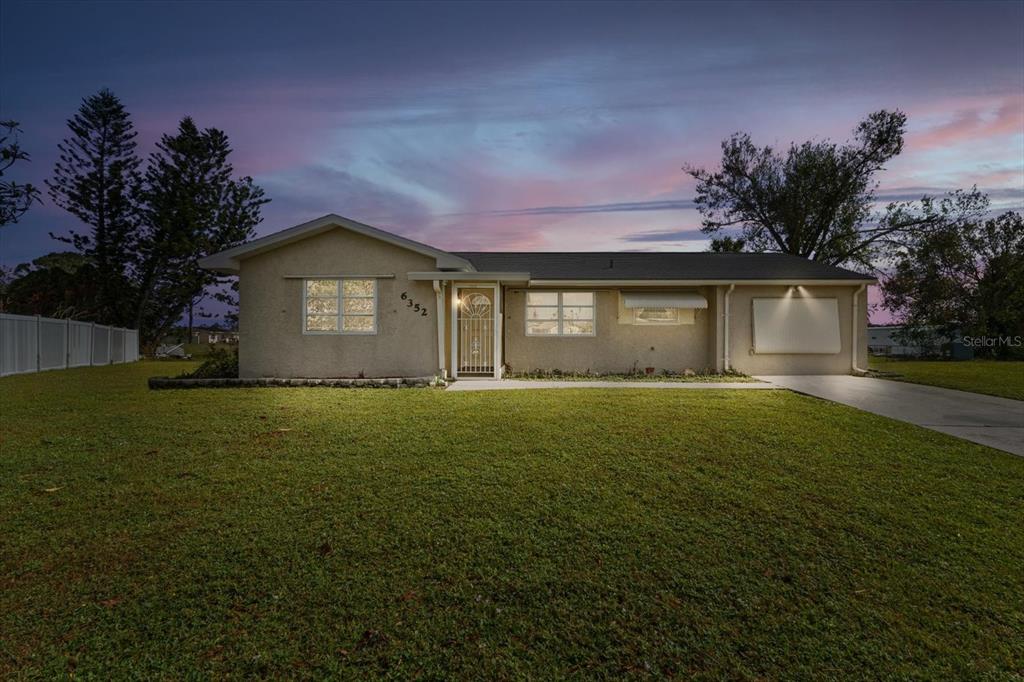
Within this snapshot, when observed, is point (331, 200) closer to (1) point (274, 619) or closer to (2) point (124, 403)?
(2) point (124, 403)

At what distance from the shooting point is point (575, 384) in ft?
38.8

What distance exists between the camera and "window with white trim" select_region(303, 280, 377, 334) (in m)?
12.4

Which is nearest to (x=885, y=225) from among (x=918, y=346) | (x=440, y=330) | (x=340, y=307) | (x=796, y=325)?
(x=918, y=346)

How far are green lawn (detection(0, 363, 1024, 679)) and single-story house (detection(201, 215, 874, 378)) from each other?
5.83 meters

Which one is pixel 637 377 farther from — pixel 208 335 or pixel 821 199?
pixel 208 335

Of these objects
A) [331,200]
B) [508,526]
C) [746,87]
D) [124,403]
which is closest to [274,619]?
[508,526]

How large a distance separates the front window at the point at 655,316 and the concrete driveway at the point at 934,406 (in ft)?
10.3

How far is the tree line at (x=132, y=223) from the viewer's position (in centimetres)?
2705

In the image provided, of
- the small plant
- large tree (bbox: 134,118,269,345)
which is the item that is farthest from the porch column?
large tree (bbox: 134,118,269,345)

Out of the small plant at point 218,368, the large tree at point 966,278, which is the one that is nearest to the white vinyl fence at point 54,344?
the small plant at point 218,368

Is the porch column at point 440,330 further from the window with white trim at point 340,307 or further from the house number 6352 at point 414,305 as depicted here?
the window with white trim at point 340,307

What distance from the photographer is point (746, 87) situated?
14281mm

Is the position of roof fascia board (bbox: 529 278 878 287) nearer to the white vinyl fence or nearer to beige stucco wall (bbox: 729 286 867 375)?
beige stucco wall (bbox: 729 286 867 375)

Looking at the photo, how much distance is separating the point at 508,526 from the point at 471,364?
9973 mm
